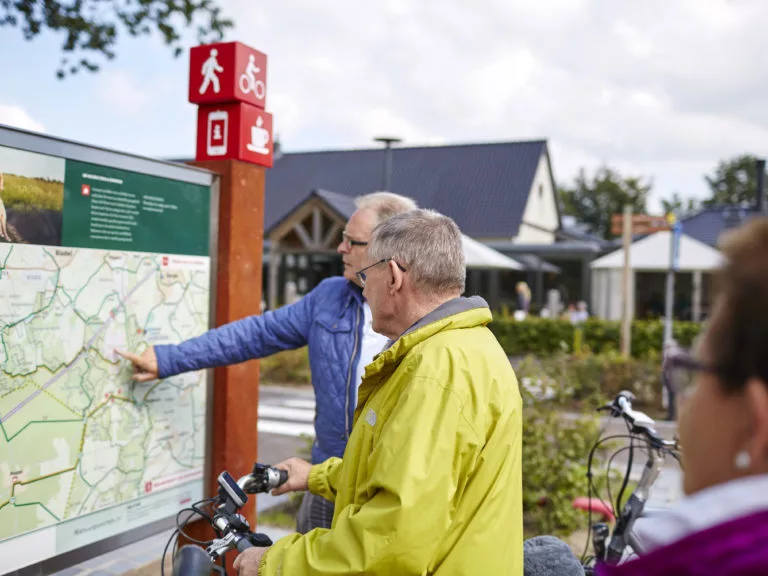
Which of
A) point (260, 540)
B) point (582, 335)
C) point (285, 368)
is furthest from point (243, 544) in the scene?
point (582, 335)

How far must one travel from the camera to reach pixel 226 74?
3584 millimetres

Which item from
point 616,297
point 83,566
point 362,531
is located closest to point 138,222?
point 362,531

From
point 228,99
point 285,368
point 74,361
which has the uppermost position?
point 228,99

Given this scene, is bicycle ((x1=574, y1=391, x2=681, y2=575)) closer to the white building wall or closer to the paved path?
the paved path

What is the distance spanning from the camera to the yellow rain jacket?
1604mm

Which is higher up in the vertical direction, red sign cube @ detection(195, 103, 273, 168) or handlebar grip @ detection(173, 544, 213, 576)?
red sign cube @ detection(195, 103, 273, 168)

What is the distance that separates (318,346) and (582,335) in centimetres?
1465

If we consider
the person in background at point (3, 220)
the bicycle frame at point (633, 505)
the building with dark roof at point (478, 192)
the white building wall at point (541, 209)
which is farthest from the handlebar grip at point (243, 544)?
the white building wall at point (541, 209)

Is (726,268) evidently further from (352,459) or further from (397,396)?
(352,459)

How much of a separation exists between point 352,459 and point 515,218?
3234 centimetres

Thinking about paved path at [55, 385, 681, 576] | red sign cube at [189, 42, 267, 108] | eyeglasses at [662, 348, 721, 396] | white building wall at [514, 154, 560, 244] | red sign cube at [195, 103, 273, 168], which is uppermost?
white building wall at [514, 154, 560, 244]

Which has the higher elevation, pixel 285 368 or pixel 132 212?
pixel 132 212

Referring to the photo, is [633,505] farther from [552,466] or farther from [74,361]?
[74,361]

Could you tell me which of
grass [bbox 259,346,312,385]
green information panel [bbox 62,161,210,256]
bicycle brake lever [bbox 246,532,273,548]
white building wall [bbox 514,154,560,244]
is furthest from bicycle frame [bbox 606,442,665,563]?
white building wall [bbox 514,154,560,244]
